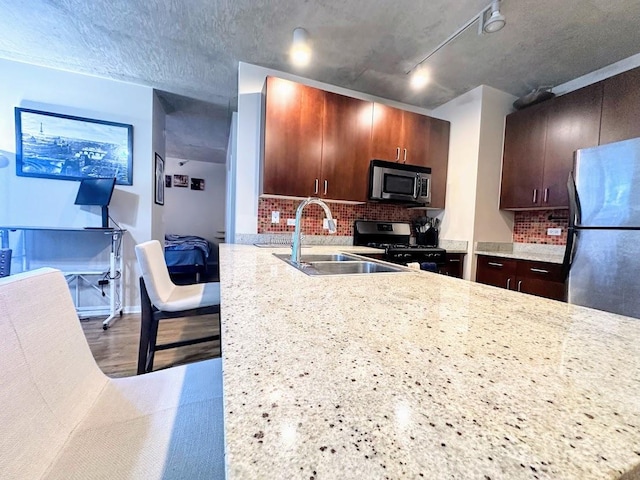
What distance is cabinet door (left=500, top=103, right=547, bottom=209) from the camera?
2.51 metres

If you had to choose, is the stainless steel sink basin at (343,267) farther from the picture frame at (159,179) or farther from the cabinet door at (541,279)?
the picture frame at (159,179)

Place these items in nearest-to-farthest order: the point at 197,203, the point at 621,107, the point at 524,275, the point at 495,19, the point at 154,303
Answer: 1. the point at 154,303
2. the point at 495,19
3. the point at 621,107
4. the point at 524,275
5. the point at 197,203

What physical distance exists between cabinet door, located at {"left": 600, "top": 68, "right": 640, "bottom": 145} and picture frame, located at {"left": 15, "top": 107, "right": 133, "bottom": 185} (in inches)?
173

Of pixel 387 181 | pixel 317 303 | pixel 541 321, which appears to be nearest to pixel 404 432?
pixel 317 303

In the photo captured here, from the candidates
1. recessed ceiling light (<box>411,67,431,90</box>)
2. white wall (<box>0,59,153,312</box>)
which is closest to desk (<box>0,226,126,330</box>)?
white wall (<box>0,59,153,312</box>)

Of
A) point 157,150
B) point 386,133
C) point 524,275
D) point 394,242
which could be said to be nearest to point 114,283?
point 157,150

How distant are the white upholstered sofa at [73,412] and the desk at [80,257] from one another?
2.35m

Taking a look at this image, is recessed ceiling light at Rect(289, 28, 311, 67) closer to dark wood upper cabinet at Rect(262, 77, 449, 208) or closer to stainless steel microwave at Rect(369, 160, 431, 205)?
dark wood upper cabinet at Rect(262, 77, 449, 208)

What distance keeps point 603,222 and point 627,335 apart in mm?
1605

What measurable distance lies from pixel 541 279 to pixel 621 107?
4.62ft

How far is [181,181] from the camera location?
253 inches

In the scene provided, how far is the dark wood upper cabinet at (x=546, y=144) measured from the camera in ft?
7.21

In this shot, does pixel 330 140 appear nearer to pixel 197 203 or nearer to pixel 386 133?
pixel 386 133

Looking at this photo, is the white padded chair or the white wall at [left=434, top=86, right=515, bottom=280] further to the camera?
the white wall at [left=434, top=86, right=515, bottom=280]
